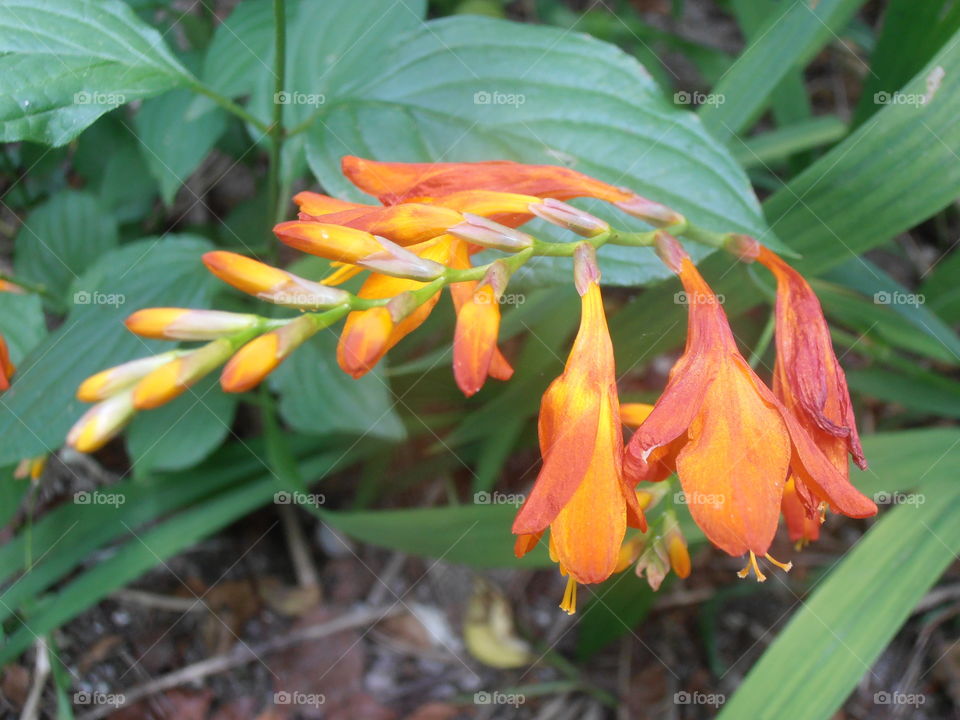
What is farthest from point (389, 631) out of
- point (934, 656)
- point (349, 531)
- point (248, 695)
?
point (934, 656)

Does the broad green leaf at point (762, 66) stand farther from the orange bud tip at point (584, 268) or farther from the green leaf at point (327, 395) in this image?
the green leaf at point (327, 395)

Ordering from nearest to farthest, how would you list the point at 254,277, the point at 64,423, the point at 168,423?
the point at 254,277 < the point at 64,423 < the point at 168,423

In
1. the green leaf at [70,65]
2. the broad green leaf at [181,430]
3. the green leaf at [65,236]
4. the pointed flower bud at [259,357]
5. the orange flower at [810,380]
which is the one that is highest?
the green leaf at [70,65]

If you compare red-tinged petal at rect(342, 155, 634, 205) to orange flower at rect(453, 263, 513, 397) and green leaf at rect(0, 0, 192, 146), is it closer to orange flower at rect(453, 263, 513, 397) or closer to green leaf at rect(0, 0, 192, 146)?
orange flower at rect(453, 263, 513, 397)

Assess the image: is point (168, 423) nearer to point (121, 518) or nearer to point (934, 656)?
point (121, 518)

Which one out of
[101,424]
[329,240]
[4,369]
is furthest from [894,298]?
[4,369]

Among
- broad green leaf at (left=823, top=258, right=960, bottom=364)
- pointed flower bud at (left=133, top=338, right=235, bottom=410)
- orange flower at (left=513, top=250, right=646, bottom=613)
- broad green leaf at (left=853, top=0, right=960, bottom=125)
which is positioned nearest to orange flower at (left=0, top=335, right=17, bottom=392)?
pointed flower bud at (left=133, top=338, right=235, bottom=410)

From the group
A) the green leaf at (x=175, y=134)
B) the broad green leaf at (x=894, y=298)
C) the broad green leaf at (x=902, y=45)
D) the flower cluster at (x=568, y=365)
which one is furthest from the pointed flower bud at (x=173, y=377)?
the broad green leaf at (x=902, y=45)

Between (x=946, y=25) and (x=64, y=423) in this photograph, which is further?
(x=946, y=25)
